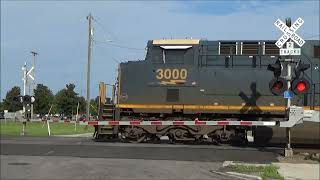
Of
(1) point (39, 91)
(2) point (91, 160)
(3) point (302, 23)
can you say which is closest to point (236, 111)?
(3) point (302, 23)

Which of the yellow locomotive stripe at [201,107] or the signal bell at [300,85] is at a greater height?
the signal bell at [300,85]

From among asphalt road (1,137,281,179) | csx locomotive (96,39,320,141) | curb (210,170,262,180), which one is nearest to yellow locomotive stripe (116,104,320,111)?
Result: csx locomotive (96,39,320,141)

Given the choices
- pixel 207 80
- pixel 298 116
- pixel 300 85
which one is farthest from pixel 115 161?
pixel 207 80

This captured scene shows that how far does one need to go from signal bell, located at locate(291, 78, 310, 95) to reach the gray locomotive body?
4.51 meters

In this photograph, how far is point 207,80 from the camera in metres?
21.7

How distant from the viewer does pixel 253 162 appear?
15.4 metres

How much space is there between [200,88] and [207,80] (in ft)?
1.51

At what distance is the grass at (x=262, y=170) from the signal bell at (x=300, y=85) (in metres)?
3.48

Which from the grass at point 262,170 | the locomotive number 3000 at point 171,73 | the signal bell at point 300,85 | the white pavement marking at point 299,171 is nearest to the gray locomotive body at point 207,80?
the locomotive number 3000 at point 171,73

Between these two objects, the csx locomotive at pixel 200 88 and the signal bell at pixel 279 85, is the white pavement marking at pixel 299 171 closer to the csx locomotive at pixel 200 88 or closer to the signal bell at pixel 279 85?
the signal bell at pixel 279 85

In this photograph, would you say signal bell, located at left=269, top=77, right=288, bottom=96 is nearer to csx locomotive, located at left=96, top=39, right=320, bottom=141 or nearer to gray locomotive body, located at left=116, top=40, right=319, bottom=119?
csx locomotive, located at left=96, top=39, right=320, bottom=141

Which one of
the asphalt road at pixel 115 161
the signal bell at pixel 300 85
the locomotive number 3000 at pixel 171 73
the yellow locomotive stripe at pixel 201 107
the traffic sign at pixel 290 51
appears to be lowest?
the asphalt road at pixel 115 161

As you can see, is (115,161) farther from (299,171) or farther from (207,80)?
(207,80)

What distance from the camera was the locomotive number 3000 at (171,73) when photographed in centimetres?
2178
